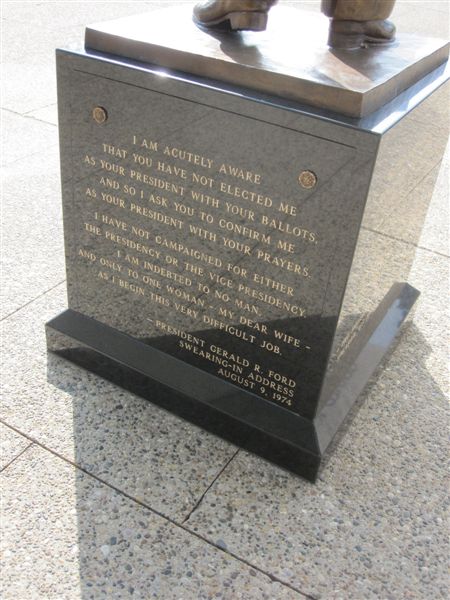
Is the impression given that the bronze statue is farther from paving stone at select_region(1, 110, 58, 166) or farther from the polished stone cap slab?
paving stone at select_region(1, 110, 58, 166)

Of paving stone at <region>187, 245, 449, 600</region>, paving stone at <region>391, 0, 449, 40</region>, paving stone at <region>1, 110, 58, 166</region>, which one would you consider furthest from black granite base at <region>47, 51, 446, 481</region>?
paving stone at <region>391, 0, 449, 40</region>

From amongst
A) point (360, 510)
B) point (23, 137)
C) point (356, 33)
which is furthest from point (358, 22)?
point (23, 137)

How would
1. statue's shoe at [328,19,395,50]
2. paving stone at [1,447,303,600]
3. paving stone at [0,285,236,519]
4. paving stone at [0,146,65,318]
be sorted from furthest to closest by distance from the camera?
paving stone at [0,146,65,318], statue's shoe at [328,19,395,50], paving stone at [0,285,236,519], paving stone at [1,447,303,600]

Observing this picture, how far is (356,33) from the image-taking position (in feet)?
8.42

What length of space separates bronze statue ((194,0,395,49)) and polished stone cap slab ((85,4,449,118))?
5 cm

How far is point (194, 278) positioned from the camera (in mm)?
2557

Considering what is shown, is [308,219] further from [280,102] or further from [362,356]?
[362,356]

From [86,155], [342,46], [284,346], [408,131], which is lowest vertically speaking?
[284,346]

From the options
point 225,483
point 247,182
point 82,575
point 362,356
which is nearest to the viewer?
point 82,575

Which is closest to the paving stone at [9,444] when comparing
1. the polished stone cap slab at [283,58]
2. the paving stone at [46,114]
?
the polished stone cap slab at [283,58]

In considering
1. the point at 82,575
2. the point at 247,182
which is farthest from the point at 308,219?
the point at 82,575

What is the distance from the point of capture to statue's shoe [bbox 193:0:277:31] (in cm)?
248

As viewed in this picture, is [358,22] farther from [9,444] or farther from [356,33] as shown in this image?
[9,444]

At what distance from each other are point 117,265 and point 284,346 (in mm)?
760
